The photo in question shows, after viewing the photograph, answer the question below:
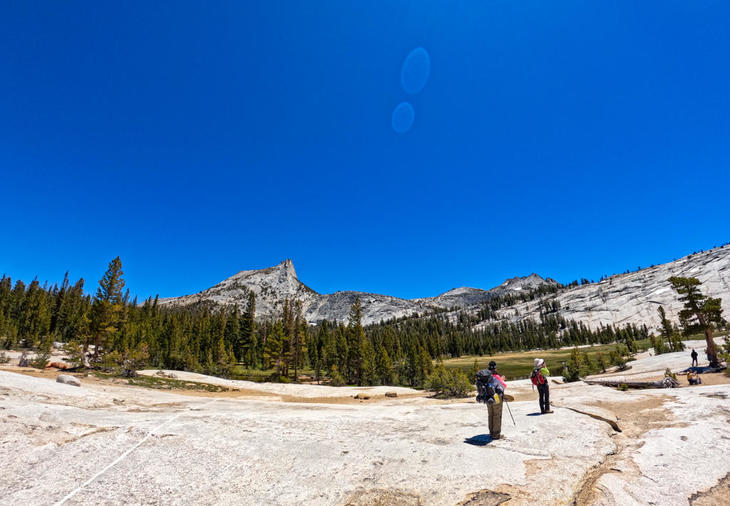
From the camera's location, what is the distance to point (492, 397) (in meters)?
9.53

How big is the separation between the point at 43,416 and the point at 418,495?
10.5 meters

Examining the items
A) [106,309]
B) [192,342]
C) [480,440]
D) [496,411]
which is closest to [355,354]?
[106,309]

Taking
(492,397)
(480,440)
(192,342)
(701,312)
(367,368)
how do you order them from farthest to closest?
(192,342), (367,368), (701,312), (492,397), (480,440)

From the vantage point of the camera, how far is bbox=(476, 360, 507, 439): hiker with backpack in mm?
9422

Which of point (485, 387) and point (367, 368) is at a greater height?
point (485, 387)

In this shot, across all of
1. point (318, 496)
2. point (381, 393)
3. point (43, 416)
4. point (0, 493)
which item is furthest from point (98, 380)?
point (318, 496)

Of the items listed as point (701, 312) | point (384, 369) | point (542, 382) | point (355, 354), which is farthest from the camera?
point (384, 369)

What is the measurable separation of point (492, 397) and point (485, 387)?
0.32 meters

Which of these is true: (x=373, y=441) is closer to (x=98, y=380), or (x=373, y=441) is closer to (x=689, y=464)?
(x=689, y=464)

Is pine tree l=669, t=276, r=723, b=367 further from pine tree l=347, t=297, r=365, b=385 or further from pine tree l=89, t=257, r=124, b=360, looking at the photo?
pine tree l=89, t=257, r=124, b=360

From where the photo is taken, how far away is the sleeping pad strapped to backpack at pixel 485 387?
955 centimetres

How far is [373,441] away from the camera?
9477 mm

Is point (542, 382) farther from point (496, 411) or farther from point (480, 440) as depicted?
point (480, 440)

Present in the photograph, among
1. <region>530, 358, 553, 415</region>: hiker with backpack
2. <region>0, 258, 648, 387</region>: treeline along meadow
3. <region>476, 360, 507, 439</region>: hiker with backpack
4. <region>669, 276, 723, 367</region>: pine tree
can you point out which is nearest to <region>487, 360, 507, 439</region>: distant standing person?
<region>476, 360, 507, 439</region>: hiker with backpack
